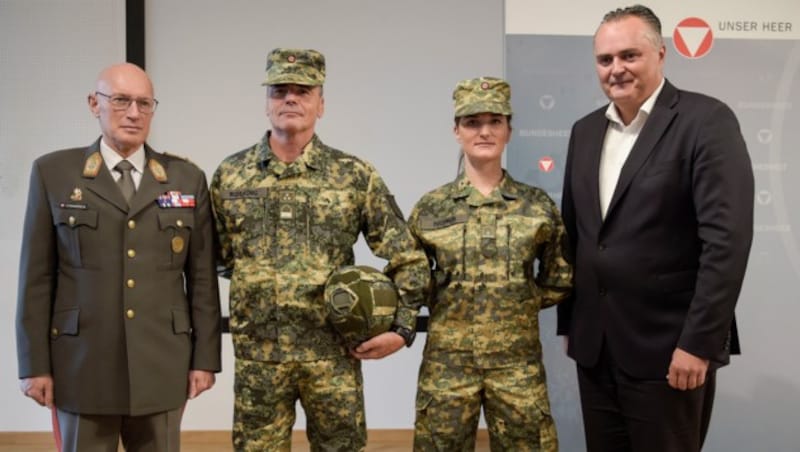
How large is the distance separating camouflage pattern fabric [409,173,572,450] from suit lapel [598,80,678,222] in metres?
0.34

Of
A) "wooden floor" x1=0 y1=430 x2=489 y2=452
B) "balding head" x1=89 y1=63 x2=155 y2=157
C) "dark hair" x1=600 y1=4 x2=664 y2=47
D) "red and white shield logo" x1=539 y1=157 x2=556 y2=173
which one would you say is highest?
"dark hair" x1=600 y1=4 x2=664 y2=47

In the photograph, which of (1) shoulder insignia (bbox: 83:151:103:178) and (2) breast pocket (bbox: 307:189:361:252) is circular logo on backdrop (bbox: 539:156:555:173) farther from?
(1) shoulder insignia (bbox: 83:151:103:178)

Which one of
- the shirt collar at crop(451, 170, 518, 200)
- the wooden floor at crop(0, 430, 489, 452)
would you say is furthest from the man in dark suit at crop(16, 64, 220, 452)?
the wooden floor at crop(0, 430, 489, 452)

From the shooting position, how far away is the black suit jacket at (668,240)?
75.5 inches

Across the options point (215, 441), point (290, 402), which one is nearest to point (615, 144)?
point (290, 402)

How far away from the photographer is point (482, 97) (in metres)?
2.38

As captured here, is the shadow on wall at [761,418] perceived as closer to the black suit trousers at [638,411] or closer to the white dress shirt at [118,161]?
the black suit trousers at [638,411]

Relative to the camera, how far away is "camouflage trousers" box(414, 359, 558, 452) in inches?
90.7

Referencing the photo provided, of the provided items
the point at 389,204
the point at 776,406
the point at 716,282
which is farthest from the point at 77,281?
the point at 776,406

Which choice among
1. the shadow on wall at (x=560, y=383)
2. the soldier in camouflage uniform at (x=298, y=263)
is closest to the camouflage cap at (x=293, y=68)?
the soldier in camouflage uniform at (x=298, y=263)

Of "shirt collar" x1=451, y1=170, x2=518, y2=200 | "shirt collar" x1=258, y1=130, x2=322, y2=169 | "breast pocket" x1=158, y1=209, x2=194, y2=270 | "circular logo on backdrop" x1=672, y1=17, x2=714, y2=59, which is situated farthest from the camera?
"circular logo on backdrop" x1=672, y1=17, x2=714, y2=59

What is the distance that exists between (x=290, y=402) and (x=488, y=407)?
2.04 ft

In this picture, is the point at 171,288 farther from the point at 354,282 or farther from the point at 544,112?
the point at 544,112

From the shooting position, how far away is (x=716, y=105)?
6.63 ft
